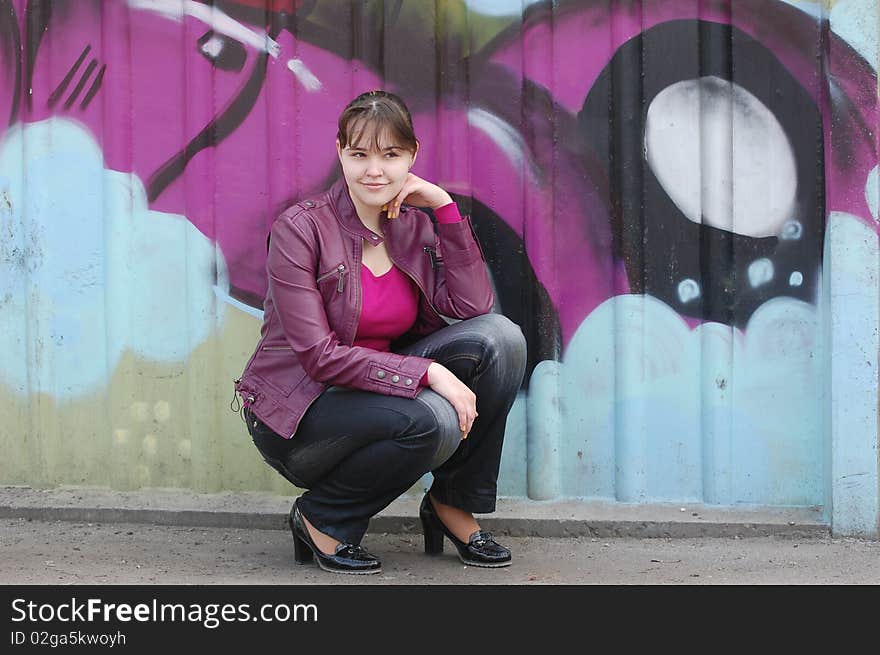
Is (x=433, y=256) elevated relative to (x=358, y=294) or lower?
elevated

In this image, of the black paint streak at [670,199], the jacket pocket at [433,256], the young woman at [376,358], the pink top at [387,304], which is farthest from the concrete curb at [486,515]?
the jacket pocket at [433,256]

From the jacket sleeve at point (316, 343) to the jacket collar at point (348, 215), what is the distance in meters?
0.16

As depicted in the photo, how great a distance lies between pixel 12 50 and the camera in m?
4.76

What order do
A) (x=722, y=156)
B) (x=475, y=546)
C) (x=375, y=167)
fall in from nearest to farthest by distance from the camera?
(x=375, y=167) < (x=475, y=546) < (x=722, y=156)

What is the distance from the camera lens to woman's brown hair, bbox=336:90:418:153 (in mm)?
3914

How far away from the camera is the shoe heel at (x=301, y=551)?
4.17m

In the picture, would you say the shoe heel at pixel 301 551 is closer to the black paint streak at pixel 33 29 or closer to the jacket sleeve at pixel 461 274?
the jacket sleeve at pixel 461 274

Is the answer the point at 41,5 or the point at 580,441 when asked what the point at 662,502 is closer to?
the point at 580,441

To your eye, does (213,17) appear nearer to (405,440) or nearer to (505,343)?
(505,343)

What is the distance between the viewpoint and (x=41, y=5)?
473 cm

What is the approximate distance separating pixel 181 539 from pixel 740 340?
6.66ft

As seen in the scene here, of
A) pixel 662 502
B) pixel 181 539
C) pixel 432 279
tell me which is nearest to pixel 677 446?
pixel 662 502

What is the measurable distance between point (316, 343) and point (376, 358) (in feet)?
0.60

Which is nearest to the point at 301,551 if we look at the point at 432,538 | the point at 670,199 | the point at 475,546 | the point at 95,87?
the point at 432,538
